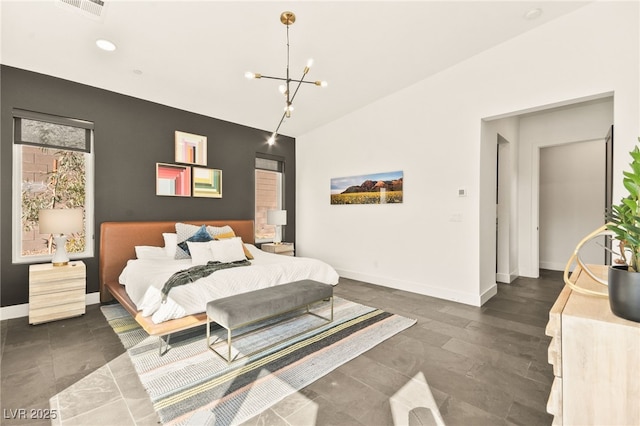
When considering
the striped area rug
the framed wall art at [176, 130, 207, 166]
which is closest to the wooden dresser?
the striped area rug

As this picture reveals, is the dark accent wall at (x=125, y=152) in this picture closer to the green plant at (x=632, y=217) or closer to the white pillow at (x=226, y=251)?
the white pillow at (x=226, y=251)

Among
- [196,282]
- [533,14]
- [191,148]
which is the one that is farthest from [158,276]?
[533,14]

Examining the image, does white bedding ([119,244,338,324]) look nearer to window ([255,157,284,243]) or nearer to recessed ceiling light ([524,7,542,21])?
window ([255,157,284,243])

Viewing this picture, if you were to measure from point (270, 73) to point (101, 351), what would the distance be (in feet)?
11.6

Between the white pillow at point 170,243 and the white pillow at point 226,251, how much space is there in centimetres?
71

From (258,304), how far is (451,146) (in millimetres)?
3295

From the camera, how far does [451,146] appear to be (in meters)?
3.99

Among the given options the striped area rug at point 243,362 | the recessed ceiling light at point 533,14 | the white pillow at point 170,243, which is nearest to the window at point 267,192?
the white pillow at point 170,243

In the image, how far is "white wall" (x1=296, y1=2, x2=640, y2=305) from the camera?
281cm

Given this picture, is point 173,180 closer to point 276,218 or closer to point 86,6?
point 276,218

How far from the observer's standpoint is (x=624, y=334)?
2.63ft

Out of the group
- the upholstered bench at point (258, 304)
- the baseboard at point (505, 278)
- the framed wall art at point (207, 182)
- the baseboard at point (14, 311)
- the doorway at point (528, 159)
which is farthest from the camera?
the baseboard at point (505, 278)

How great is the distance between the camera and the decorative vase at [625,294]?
0.81 m

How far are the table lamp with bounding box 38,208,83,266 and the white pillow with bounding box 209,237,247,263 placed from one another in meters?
1.51
